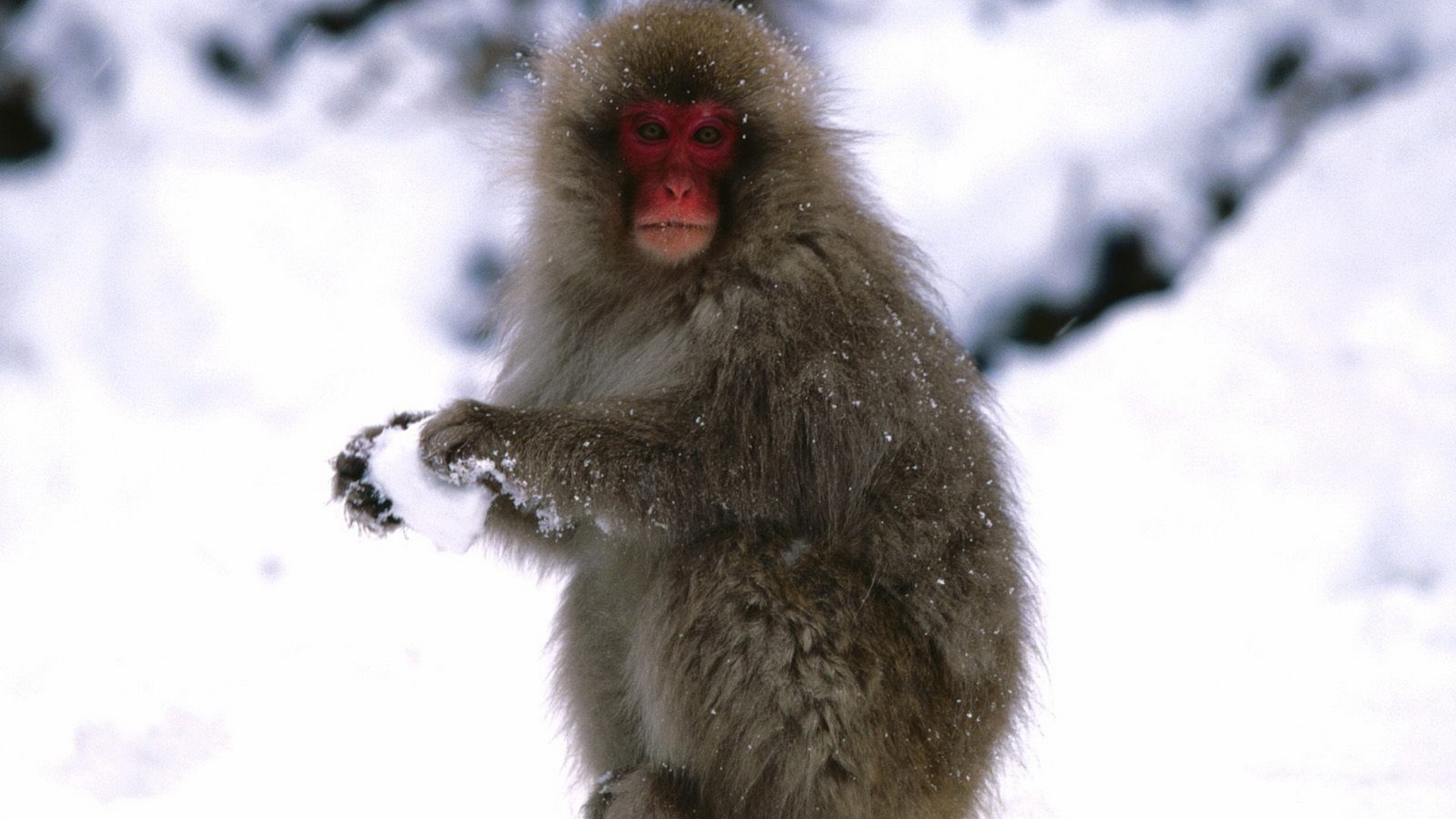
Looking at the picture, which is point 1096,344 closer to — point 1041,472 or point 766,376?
point 1041,472

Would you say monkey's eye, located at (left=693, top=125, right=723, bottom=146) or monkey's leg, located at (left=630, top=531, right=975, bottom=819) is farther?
monkey's eye, located at (left=693, top=125, right=723, bottom=146)

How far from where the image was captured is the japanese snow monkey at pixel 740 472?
254 cm

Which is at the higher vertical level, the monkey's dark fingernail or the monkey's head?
the monkey's head

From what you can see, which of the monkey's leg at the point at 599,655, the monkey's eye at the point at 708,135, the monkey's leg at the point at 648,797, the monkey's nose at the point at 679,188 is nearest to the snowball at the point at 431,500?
the monkey's leg at the point at 599,655

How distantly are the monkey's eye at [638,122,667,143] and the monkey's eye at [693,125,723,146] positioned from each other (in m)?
0.06

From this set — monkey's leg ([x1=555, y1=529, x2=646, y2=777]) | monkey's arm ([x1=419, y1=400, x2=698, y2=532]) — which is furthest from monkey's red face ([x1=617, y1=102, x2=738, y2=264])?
monkey's leg ([x1=555, y1=529, x2=646, y2=777])

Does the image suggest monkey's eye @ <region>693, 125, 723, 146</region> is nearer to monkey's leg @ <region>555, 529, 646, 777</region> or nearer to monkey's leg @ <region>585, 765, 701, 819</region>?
monkey's leg @ <region>555, 529, 646, 777</region>

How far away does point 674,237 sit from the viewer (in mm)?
2701

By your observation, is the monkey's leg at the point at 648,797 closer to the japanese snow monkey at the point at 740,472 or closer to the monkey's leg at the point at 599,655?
the japanese snow monkey at the point at 740,472

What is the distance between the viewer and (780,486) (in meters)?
2.62

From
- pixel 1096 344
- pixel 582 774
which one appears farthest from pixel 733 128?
pixel 1096 344

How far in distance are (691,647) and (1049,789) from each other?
1251mm

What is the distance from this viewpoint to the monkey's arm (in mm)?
2518

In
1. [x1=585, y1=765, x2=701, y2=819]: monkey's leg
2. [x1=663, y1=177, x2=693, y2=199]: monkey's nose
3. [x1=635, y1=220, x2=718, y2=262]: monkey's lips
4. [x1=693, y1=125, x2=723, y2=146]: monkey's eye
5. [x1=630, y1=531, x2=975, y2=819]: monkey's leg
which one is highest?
[x1=693, y1=125, x2=723, y2=146]: monkey's eye
